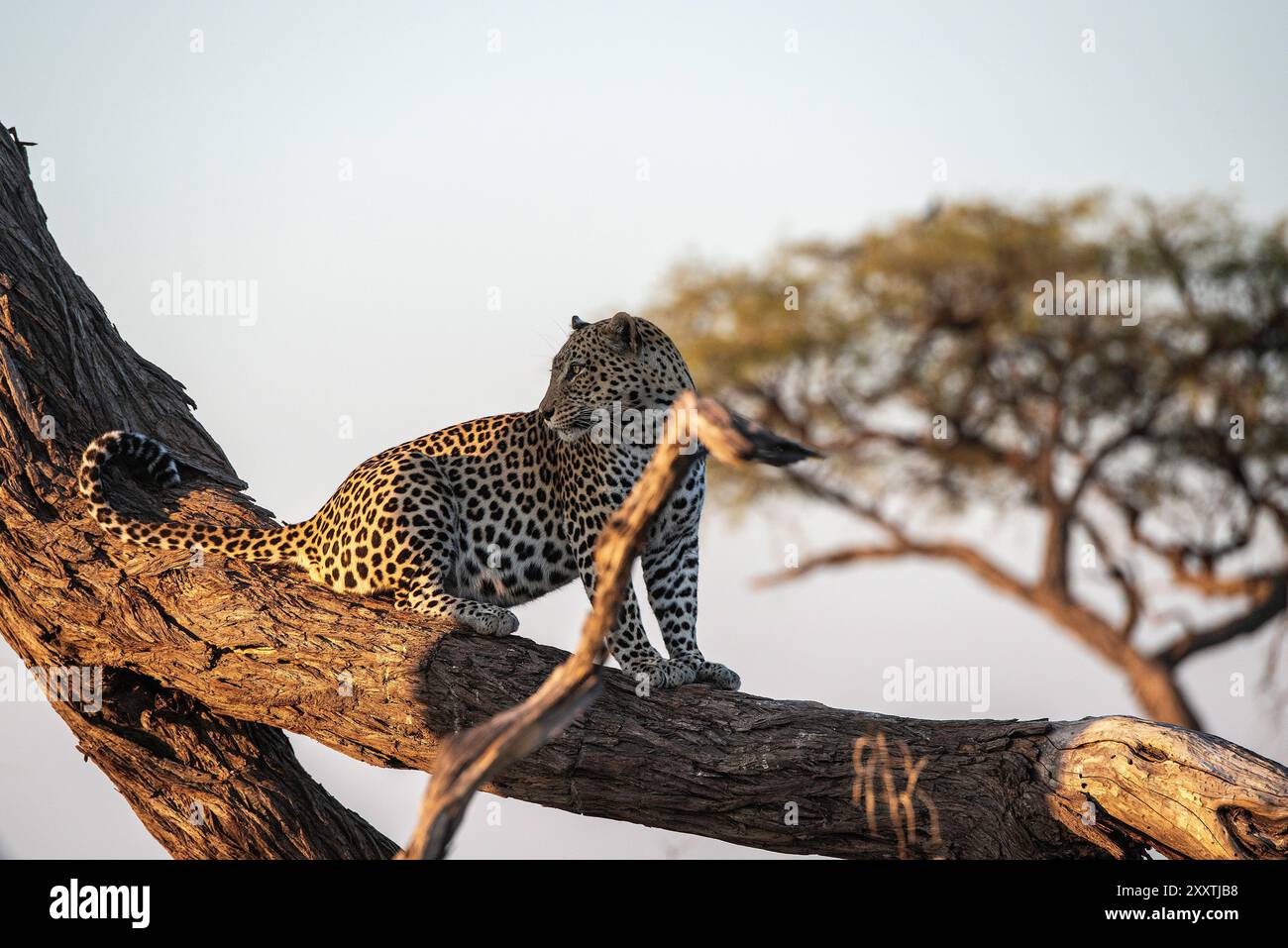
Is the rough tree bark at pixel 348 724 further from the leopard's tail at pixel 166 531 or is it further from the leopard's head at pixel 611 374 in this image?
the leopard's head at pixel 611 374

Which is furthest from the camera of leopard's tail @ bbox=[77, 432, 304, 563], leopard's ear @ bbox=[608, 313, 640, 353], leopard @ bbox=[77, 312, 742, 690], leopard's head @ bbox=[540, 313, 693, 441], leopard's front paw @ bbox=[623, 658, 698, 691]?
leopard's ear @ bbox=[608, 313, 640, 353]

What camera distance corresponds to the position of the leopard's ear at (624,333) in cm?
709

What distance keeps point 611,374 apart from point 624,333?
8.9 inches

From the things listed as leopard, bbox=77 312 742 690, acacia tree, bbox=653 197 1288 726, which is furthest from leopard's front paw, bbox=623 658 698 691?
acacia tree, bbox=653 197 1288 726

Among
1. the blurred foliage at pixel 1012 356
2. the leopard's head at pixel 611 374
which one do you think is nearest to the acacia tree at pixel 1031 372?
the blurred foliage at pixel 1012 356

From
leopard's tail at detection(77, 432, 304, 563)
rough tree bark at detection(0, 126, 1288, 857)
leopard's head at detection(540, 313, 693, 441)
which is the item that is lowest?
rough tree bark at detection(0, 126, 1288, 857)

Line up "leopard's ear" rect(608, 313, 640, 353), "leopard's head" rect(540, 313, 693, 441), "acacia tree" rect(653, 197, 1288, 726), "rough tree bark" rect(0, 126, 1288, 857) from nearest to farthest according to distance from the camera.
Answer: "rough tree bark" rect(0, 126, 1288, 857) → "leopard's head" rect(540, 313, 693, 441) → "leopard's ear" rect(608, 313, 640, 353) → "acacia tree" rect(653, 197, 1288, 726)

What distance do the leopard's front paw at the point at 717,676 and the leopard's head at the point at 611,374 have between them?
1.17 metres

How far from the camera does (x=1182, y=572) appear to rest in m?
20.1

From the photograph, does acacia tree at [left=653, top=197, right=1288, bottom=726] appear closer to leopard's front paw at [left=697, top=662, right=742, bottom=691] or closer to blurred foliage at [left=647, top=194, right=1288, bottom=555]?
blurred foliage at [left=647, top=194, right=1288, bottom=555]

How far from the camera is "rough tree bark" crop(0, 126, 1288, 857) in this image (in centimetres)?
545

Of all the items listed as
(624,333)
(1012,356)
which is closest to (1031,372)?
(1012,356)

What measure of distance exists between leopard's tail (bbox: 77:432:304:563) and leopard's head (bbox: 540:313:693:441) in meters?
1.29
